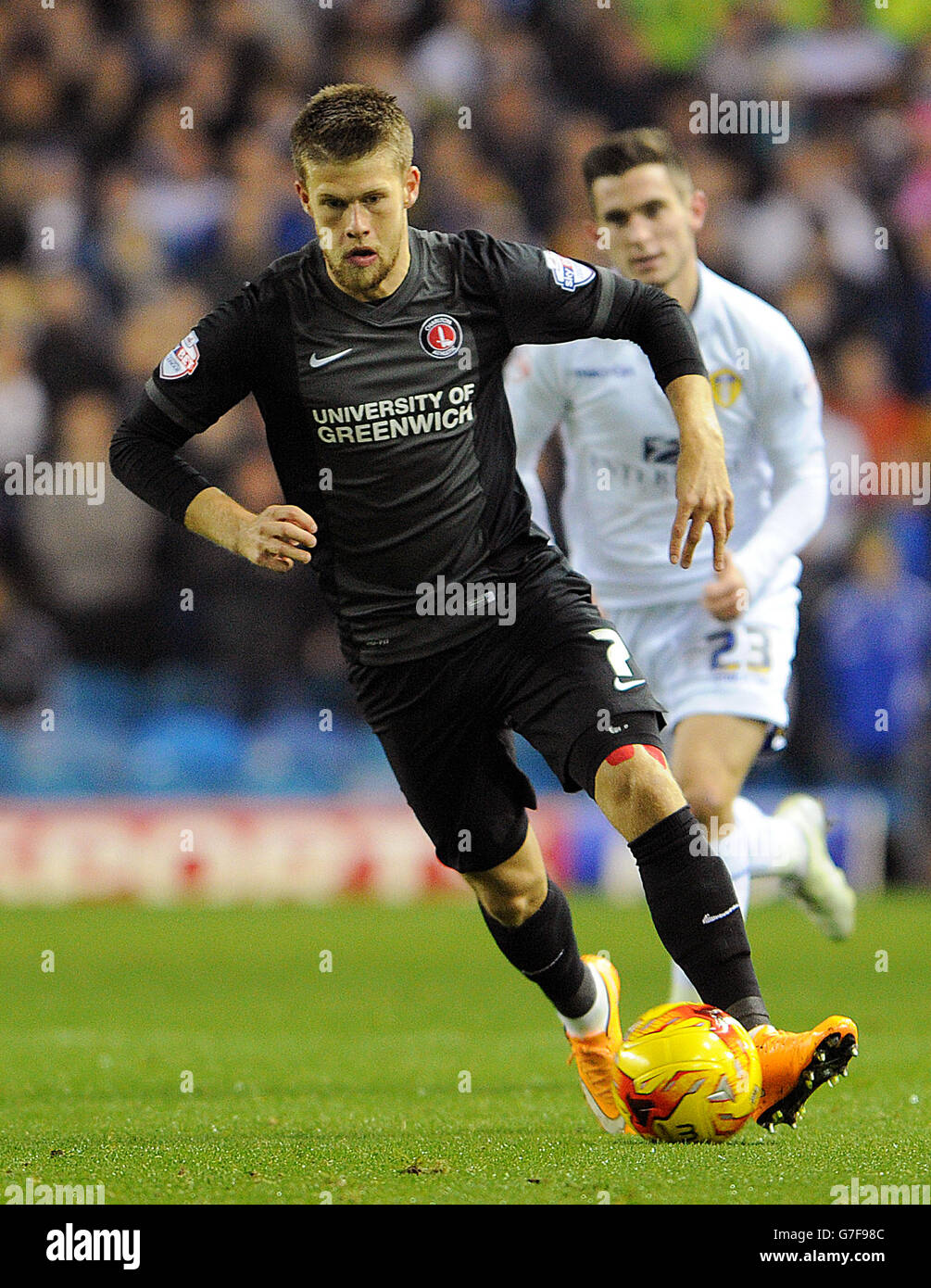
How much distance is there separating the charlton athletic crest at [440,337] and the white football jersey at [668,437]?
4.01ft

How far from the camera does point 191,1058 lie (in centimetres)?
641

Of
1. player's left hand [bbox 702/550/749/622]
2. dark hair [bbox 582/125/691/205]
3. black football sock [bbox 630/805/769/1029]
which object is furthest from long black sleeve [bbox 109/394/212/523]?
dark hair [bbox 582/125/691/205]

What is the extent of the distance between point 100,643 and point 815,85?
7.30m

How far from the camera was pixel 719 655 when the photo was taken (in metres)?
6.17

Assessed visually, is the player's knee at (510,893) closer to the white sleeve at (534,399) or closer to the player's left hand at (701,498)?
the player's left hand at (701,498)

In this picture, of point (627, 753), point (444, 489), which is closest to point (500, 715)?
point (627, 753)

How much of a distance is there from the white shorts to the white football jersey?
71 millimetres

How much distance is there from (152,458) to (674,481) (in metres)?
2.20

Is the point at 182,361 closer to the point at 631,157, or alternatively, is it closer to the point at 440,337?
the point at 440,337

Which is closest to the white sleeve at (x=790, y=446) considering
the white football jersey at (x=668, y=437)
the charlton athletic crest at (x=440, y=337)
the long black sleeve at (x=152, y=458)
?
the white football jersey at (x=668, y=437)

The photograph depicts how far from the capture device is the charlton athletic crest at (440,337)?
4.66m

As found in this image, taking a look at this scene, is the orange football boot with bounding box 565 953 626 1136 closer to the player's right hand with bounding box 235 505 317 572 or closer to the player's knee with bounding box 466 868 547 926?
the player's knee with bounding box 466 868 547 926

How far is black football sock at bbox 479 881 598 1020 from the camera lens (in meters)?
5.05

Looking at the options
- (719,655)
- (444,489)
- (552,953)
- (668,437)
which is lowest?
(552,953)
